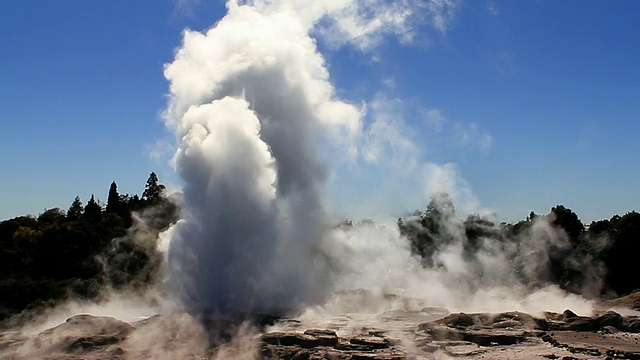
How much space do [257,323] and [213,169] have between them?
6.33 metres

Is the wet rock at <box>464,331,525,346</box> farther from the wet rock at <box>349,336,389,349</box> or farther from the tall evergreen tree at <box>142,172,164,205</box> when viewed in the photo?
the tall evergreen tree at <box>142,172,164,205</box>

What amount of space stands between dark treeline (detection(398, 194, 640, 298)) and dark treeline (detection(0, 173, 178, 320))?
16.1 metres

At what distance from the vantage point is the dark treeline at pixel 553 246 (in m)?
31.5

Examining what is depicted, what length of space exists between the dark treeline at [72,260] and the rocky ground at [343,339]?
821 cm

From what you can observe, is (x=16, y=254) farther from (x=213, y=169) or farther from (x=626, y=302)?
(x=626, y=302)

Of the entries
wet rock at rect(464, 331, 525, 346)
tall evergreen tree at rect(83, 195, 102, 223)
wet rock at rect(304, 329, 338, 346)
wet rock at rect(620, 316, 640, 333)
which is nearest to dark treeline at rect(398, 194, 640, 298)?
wet rock at rect(620, 316, 640, 333)

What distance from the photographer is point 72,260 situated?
3497cm

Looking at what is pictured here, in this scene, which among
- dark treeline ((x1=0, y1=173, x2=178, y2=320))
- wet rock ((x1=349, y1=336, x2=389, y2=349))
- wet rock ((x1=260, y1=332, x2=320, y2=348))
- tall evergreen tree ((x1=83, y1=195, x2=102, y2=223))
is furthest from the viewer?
tall evergreen tree ((x1=83, y1=195, x2=102, y2=223))

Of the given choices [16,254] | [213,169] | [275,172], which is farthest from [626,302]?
[16,254]

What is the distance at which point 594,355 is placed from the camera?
15.8m

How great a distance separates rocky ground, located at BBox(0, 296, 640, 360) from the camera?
53.0 ft

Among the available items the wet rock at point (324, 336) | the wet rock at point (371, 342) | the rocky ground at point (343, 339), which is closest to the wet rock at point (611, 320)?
the rocky ground at point (343, 339)

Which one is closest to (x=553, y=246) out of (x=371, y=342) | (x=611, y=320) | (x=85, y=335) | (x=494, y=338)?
(x=611, y=320)

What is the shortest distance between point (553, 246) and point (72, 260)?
27.7 metres
